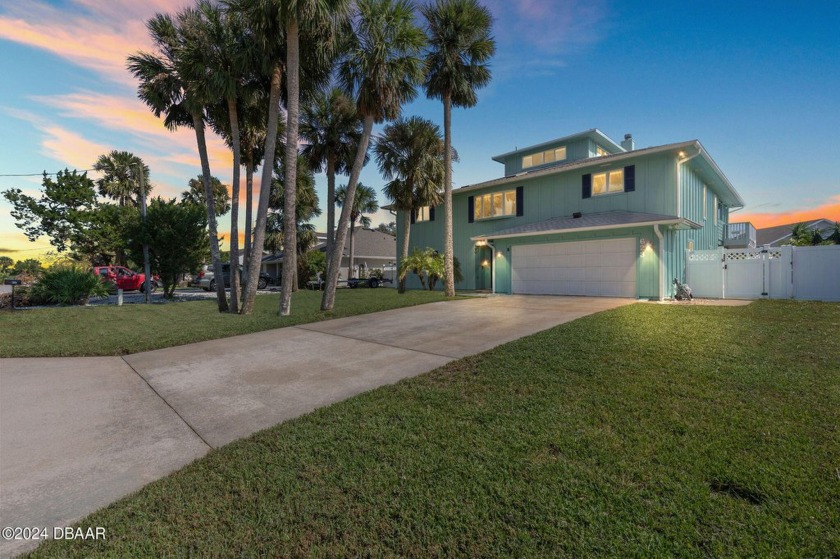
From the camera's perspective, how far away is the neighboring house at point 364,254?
3297 centimetres

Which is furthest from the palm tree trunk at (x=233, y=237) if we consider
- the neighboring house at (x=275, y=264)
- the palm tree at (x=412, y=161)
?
the neighboring house at (x=275, y=264)

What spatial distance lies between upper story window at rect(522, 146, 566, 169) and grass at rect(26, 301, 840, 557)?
17352mm

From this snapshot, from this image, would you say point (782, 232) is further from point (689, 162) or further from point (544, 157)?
point (689, 162)

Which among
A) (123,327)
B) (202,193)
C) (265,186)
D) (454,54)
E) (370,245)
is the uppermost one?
(454,54)

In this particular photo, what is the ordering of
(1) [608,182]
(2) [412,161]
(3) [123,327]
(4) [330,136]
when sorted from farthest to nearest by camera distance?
(2) [412,161]
(4) [330,136]
(1) [608,182]
(3) [123,327]

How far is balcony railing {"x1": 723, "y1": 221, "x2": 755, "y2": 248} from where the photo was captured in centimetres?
2008

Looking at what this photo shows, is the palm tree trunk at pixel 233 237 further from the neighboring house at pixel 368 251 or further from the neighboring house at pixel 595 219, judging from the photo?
the neighboring house at pixel 368 251

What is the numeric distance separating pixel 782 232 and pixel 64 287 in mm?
49693

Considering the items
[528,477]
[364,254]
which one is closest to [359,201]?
[364,254]

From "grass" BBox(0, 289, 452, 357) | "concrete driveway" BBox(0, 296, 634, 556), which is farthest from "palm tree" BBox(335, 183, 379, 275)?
"concrete driveway" BBox(0, 296, 634, 556)

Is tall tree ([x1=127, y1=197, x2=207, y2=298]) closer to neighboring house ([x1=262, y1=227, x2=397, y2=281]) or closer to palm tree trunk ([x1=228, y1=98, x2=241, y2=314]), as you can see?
palm tree trunk ([x1=228, y1=98, x2=241, y2=314])

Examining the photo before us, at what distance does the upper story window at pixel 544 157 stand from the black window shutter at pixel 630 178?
20.0 ft

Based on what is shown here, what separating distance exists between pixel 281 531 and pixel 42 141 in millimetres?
16161

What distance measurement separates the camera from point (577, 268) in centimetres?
1399
